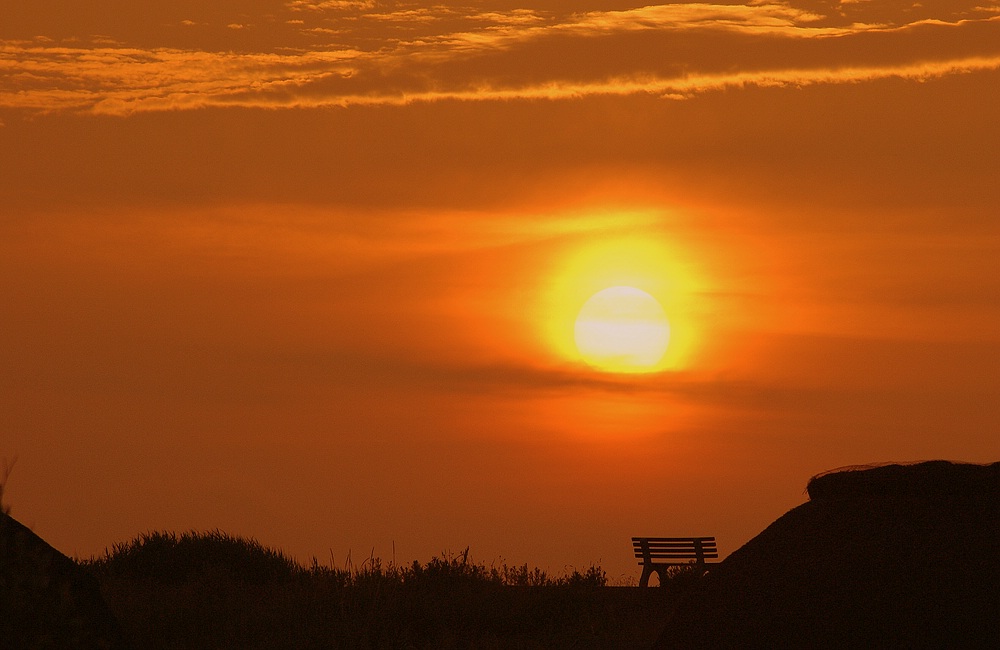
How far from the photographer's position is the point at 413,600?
1828cm

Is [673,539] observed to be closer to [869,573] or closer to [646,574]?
[646,574]

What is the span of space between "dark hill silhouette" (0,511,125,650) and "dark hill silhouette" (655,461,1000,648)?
4.97 meters

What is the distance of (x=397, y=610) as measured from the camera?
58.5 feet

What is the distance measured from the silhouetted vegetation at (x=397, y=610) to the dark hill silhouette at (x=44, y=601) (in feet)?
13.5

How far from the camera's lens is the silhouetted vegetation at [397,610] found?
16188 mm

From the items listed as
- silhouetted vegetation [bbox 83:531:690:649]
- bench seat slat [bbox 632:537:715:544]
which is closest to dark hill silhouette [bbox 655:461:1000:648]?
silhouetted vegetation [bbox 83:531:690:649]

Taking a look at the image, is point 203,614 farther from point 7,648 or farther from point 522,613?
point 7,648

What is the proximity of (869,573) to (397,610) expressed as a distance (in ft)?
27.4

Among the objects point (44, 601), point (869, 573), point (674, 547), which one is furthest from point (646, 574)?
point (44, 601)

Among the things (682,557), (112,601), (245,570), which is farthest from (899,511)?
(245,570)

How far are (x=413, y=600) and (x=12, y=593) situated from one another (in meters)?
9.39

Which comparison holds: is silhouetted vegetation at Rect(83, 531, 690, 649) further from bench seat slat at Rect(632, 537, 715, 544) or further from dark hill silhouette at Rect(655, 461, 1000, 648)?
dark hill silhouette at Rect(655, 461, 1000, 648)

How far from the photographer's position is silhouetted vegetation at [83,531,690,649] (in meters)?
16.2

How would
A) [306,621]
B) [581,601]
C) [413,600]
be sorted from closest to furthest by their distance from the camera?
[306,621], [413,600], [581,601]
